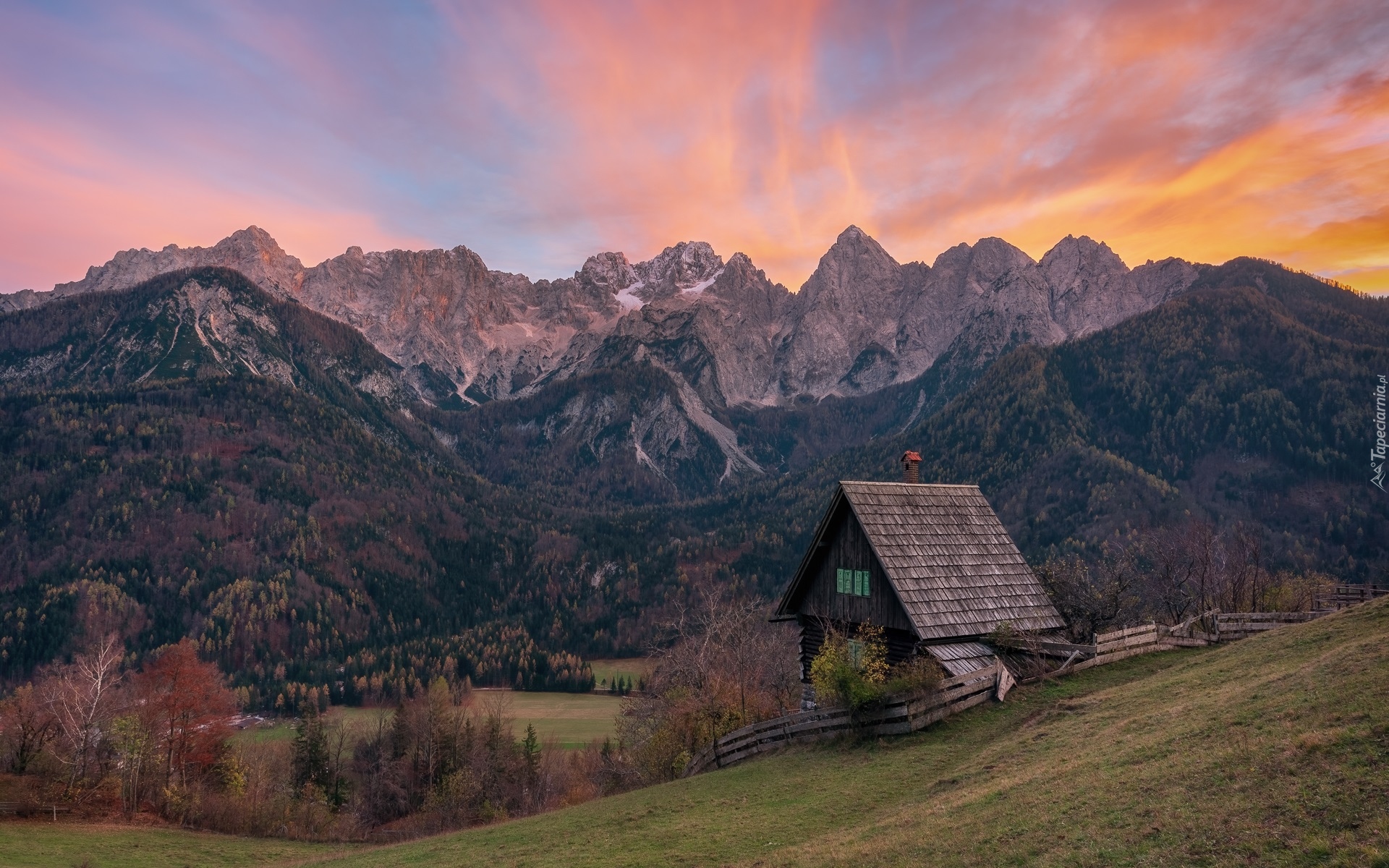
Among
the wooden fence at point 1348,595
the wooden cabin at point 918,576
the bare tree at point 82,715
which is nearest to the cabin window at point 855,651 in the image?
the wooden cabin at point 918,576

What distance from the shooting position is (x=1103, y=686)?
29.6 metres

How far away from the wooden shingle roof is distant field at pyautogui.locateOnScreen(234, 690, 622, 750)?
4318 inches

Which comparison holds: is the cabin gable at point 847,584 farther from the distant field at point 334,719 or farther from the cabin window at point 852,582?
the distant field at point 334,719

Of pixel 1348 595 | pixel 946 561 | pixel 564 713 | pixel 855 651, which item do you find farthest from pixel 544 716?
pixel 946 561

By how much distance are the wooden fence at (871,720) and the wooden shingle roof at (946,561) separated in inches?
118

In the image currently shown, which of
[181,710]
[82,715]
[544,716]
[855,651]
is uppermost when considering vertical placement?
[855,651]

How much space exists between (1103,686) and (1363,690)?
13625mm

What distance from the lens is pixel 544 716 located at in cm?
15800

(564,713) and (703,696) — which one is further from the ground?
(703,696)

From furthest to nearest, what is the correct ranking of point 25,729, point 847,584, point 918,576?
1. point 25,729
2. point 847,584
3. point 918,576

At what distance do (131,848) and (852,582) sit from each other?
4218cm

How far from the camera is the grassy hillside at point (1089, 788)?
13023 millimetres

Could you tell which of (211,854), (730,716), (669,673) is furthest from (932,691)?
(211,854)

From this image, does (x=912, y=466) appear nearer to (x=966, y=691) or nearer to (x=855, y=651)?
(x=855, y=651)
